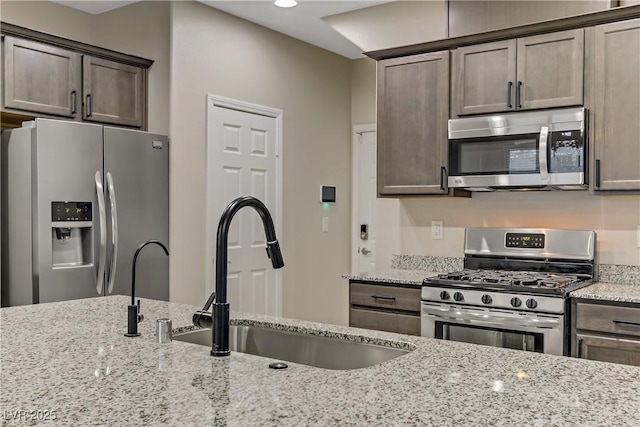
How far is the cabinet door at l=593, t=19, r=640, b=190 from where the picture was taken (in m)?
3.12

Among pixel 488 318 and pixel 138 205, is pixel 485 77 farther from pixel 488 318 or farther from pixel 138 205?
pixel 138 205

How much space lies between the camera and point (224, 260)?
1422mm

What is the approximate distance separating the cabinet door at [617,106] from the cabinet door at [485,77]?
469mm

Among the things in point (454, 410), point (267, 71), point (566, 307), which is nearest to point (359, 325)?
point (566, 307)

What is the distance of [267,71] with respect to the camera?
4.86 metres

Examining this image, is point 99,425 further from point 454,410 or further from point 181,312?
point 181,312

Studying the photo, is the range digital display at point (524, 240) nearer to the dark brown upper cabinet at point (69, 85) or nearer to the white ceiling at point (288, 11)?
the white ceiling at point (288, 11)

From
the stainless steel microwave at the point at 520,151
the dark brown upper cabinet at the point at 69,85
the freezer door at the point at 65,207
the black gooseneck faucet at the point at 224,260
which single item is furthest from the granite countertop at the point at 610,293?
the dark brown upper cabinet at the point at 69,85

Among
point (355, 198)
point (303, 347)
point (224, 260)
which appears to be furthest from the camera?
point (355, 198)

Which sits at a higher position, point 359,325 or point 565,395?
point 565,395

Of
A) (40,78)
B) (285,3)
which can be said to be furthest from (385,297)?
(40,78)

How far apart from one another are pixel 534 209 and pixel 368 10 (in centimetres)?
198

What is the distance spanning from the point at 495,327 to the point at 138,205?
2.34 metres

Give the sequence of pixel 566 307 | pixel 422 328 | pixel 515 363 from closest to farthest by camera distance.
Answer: pixel 515 363, pixel 566 307, pixel 422 328
